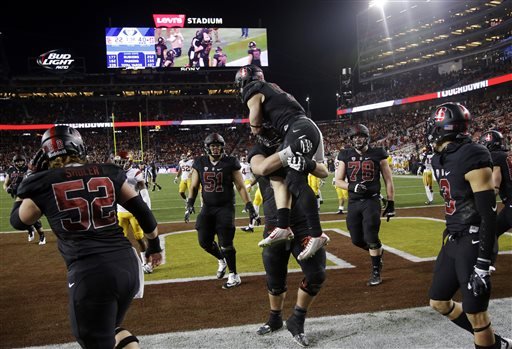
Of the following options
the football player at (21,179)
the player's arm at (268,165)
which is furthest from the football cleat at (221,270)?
the football player at (21,179)

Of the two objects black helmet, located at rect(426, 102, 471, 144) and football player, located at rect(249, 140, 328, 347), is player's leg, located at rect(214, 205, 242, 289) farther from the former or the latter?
black helmet, located at rect(426, 102, 471, 144)

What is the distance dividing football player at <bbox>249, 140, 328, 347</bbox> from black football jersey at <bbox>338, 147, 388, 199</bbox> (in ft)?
7.85

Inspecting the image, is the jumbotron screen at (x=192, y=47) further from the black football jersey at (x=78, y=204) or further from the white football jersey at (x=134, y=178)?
the black football jersey at (x=78, y=204)

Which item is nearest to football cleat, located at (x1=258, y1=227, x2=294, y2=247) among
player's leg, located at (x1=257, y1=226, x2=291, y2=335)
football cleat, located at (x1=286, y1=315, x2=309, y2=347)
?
player's leg, located at (x1=257, y1=226, x2=291, y2=335)

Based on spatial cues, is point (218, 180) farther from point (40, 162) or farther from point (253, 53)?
point (253, 53)

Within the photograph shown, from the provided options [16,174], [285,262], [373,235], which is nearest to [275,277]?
[285,262]

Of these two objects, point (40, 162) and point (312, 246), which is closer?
point (40, 162)

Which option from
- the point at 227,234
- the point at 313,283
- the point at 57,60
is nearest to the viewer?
the point at 313,283

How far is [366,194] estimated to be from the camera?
21.2 ft

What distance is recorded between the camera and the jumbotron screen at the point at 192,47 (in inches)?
1966

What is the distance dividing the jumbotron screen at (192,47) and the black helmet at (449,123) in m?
49.5

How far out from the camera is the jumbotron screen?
49938 mm

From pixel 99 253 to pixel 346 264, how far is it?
208 inches

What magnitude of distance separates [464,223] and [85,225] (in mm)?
2832
